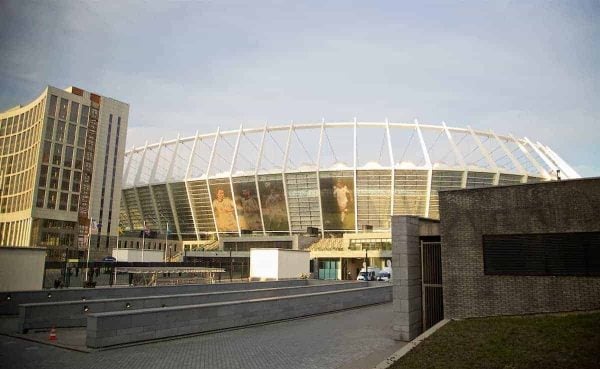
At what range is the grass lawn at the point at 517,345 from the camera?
9.70 meters

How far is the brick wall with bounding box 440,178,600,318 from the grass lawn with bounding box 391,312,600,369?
0.95m

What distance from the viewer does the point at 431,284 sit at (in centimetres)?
1767

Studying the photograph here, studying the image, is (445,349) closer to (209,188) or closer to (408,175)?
(408,175)

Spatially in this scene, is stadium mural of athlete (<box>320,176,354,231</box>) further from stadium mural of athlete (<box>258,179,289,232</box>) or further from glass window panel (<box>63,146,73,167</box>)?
glass window panel (<box>63,146,73,167</box>)

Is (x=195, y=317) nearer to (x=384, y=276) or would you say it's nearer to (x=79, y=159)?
(x=384, y=276)

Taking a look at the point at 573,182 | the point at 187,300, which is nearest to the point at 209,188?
the point at 187,300

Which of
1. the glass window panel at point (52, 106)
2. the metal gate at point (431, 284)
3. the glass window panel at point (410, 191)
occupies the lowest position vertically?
the metal gate at point (431, 284)

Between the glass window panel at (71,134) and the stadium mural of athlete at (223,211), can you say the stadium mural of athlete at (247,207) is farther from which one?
the glass window panel at (71,134)

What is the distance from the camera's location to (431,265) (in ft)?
58.0

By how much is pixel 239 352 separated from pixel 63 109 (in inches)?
2945

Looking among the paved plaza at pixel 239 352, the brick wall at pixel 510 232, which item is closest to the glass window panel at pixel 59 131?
the paved plaza at pixel 239 352

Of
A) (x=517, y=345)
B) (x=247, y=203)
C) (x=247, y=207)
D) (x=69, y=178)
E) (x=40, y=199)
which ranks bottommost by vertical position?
(x=517, y=345)

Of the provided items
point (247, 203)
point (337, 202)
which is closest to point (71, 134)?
point (247, 203)

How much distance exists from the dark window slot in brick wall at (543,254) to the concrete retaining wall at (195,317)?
10477mm
